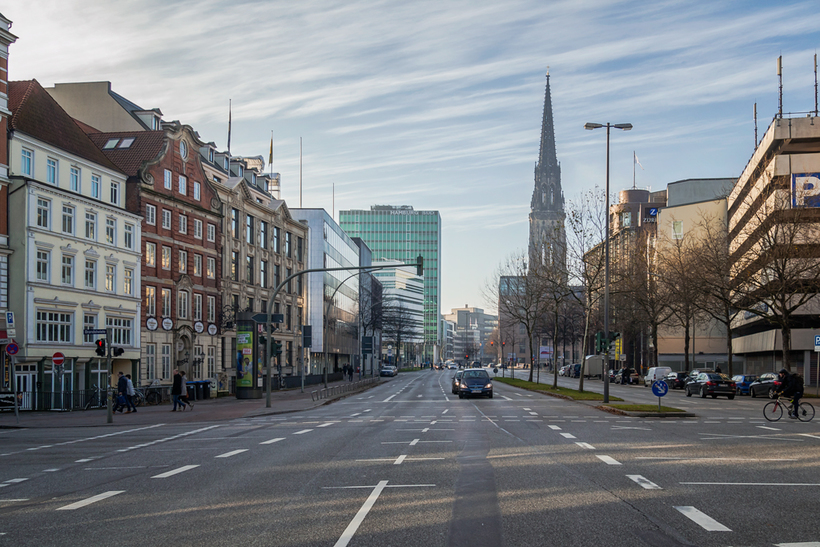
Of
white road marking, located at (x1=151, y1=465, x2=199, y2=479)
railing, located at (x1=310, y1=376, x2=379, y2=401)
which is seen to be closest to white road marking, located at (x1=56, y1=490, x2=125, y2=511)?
white road marking, located at (x1=151, y1=465, x2=199, y2=479)

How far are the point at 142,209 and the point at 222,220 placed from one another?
1051 cm

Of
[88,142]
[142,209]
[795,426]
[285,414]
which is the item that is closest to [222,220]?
[142,209]

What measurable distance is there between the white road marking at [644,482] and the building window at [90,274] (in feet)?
115

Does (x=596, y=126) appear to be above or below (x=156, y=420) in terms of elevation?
above

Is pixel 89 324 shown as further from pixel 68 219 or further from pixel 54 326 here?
pixel 68 219

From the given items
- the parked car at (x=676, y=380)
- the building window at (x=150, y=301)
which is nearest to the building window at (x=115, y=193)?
the building window at (x=150, y=301)

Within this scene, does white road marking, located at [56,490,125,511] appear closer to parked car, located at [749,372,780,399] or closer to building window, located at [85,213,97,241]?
building window, located at [85,213,97,241]

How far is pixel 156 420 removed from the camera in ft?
94.8

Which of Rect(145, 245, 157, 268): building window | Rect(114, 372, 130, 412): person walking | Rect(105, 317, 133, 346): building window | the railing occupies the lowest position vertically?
the railing

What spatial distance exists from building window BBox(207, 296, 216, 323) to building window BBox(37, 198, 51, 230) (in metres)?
17.4

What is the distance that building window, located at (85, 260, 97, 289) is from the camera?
4116 cm

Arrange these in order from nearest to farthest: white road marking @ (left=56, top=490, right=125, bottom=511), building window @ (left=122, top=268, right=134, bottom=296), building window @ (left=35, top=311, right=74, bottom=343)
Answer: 1. white road marking @ (left=56, top=490, right=125, bottom=511)
2. building window @ (left=35, top=311, right=74, bottom=343)
3. building window @ (left=122, top=268, right=134, bottom=296)

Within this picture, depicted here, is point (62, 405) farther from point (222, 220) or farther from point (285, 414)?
point (222, 220)

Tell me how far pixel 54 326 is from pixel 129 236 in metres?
8.24
